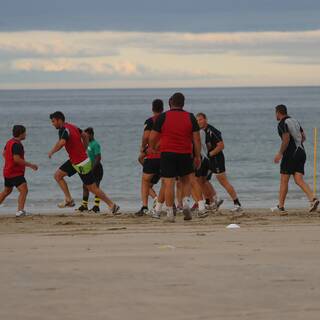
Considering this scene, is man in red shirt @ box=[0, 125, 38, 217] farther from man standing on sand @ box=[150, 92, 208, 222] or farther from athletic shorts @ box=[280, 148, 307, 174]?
athletic shorts @ box=[280, 148, 307, 174]

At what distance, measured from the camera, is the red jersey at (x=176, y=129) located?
42.2 feet

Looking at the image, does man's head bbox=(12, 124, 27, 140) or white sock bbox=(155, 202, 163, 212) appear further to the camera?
man's head bbox=(12, 124, 27, 140)

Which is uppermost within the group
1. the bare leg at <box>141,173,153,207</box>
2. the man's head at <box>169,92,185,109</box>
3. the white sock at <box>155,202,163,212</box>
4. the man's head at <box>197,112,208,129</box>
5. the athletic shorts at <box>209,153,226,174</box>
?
the man's head at <box>169,92,185,109</box>

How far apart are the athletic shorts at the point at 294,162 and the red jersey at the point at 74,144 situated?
280cm

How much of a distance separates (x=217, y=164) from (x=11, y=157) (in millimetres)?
2923

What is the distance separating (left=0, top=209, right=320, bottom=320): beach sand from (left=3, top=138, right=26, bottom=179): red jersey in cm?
306

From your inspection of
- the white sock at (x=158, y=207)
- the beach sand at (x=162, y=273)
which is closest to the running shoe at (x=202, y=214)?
the white sock at (x=158, y=207)

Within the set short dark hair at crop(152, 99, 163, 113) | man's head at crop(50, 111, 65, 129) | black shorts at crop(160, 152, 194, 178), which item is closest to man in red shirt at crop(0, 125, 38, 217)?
man's head at crop(50, 111, 65, 129)

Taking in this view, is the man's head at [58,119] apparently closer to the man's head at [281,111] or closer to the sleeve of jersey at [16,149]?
the sleeve of jersey at [16,149]

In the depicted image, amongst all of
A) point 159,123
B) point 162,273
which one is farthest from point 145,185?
point 162,273

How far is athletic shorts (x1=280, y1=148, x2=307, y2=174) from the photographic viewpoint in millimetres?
14891

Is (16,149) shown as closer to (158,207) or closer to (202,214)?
(158,207)

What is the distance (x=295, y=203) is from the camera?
21.0 metres

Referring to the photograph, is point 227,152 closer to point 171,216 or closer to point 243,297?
point 171,216
